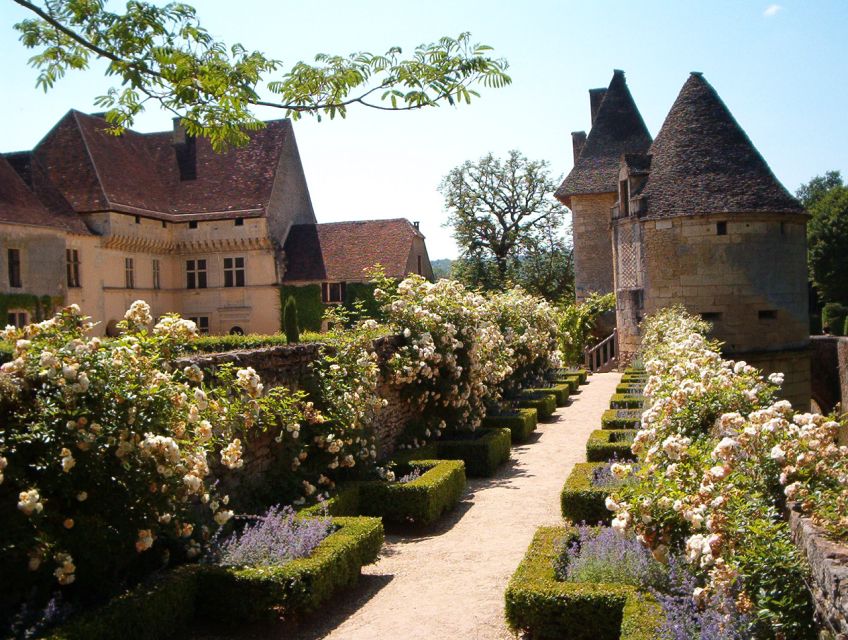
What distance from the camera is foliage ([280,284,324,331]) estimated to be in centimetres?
3609

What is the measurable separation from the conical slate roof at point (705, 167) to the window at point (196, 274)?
21870mm

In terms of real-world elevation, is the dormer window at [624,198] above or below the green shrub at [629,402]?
above

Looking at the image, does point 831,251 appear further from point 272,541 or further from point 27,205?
point 272,541

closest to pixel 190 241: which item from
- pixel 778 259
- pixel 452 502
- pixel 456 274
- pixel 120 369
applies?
pixel 456 274

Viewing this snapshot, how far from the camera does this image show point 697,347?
1054 cm

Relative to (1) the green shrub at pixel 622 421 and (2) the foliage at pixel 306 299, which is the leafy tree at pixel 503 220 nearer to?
(2) the foliage at pixel 306 299

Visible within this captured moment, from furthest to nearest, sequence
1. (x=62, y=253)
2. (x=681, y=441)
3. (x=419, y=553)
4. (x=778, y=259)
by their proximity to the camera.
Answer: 1. (x=62, y=253)
2. (x=778, y=259)
3. (x=419, y=553)
4. (x=681, y=441)

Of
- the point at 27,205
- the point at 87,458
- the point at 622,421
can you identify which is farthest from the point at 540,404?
the point at 27,205

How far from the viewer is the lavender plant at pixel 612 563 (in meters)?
5.59

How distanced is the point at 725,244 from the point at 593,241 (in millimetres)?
10720

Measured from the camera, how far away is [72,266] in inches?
1222

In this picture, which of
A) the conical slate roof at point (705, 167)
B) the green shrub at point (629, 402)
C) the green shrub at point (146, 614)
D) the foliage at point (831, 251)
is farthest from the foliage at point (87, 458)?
the foliage at point (831, 251)

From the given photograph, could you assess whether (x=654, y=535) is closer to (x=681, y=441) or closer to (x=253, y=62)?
(x=681, y=441)

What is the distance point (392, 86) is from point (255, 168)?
3319 cm
